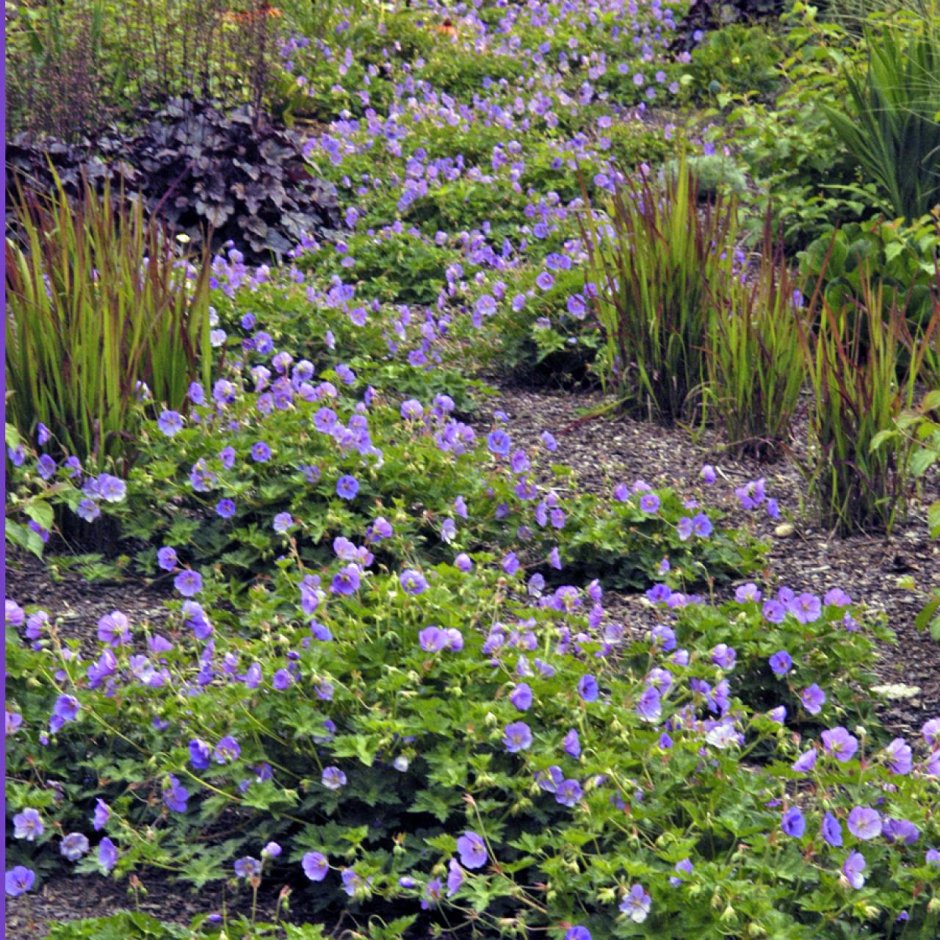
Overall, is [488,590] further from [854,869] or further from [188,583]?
[854,869]

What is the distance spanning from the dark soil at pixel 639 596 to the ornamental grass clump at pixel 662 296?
126 millimetres

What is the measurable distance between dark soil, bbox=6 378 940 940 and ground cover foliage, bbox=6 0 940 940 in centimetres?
7

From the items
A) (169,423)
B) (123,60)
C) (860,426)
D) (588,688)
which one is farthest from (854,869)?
(123,60)

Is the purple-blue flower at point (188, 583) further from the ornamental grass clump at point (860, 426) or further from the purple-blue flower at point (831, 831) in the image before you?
the ornamental grass clump at point (860, 426)

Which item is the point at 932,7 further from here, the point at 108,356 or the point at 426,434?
the point at 108,356

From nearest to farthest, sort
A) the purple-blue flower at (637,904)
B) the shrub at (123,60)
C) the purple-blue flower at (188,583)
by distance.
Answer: the purple-blue flower at (637,904) < the purple-blue flower at (188,583) < the shrub at (123,60)

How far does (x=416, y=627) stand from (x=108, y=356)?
1344 mm

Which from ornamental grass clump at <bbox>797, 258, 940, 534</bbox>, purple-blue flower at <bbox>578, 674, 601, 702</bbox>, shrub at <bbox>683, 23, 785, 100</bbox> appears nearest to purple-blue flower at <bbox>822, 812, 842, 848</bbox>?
purple-blue flower at <bbox>578, 674, 601, 702</bbox>

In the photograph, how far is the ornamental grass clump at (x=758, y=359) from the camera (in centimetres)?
Result: 409

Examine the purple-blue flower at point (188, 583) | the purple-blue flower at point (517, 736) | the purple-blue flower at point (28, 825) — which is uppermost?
the purple-blue flower at point (517, 736)

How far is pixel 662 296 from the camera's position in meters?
4.37

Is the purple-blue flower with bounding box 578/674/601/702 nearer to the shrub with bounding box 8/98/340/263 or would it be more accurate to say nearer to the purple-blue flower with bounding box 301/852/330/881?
the purple-blue flower with bounding box 301/852/330/881

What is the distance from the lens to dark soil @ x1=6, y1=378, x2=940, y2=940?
7.93ft

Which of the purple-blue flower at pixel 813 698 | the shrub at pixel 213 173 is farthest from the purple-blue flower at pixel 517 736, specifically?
the shrub at pixel 213 173
